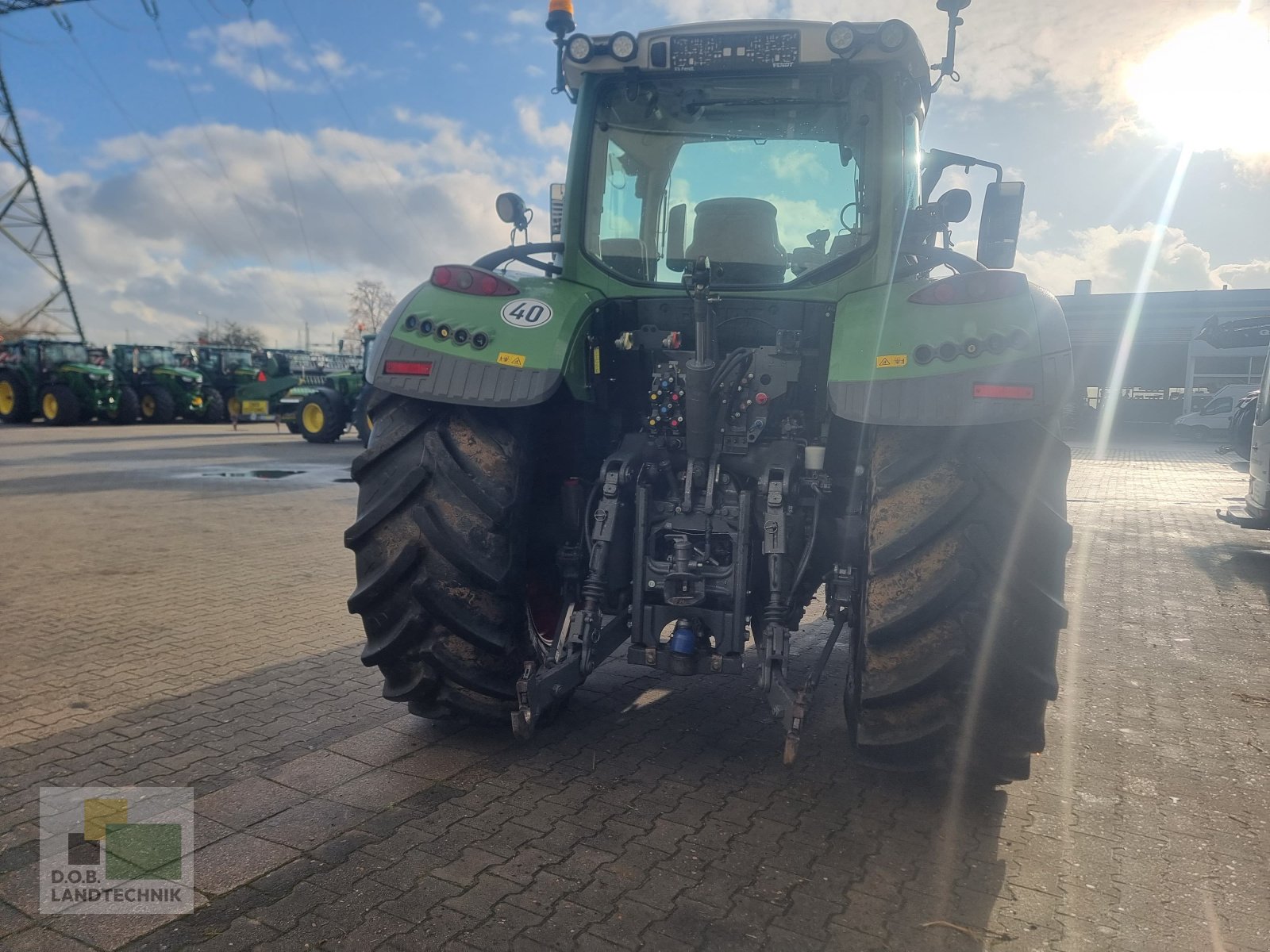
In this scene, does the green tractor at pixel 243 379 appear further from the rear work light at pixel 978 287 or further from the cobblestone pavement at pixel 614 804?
the rear work light at pixel 978 287

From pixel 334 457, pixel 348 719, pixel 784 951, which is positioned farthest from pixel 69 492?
pixel 784 951

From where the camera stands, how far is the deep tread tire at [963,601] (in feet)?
9.95

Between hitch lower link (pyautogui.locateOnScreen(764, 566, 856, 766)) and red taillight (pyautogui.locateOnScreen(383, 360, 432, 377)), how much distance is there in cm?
166

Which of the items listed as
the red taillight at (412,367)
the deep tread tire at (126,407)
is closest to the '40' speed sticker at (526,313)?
the red taillight at (412,367)

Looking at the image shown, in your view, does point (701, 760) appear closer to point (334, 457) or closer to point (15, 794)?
point (15, 794)

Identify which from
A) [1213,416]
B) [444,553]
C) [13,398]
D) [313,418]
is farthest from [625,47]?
[1213,416]

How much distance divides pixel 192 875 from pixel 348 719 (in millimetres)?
1368

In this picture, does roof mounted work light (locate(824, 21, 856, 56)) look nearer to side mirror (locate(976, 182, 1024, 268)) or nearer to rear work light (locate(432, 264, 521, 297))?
side mirror (locate(976, 182, 1024, 268))

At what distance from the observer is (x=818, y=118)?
3.91 metres

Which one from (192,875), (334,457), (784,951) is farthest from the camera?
(334,457)

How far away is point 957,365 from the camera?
309 centimetres

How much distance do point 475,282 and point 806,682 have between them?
2.04 metres

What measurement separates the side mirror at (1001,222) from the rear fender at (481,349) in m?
1.81

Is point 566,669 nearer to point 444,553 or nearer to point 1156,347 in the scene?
point 444,553
